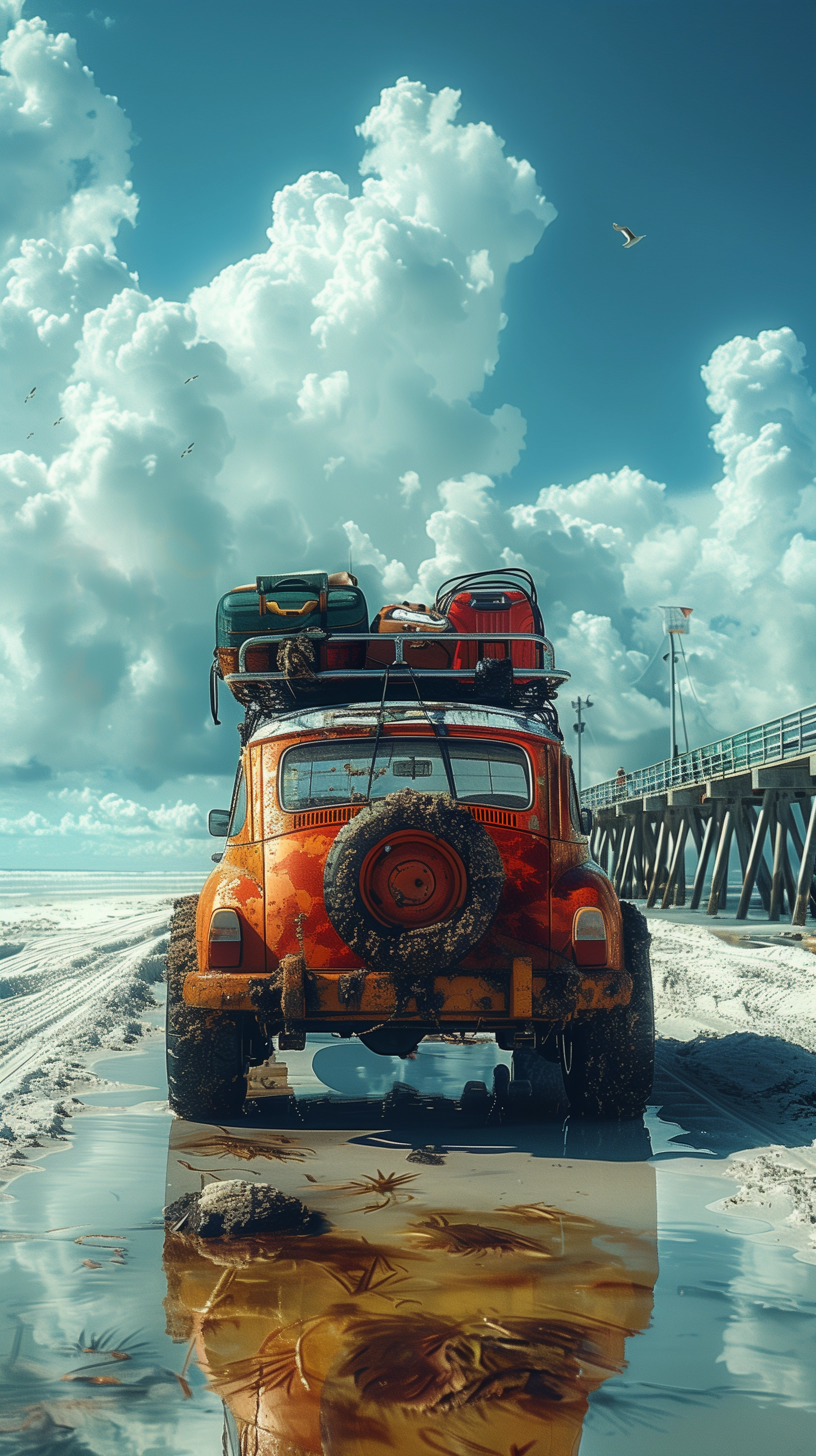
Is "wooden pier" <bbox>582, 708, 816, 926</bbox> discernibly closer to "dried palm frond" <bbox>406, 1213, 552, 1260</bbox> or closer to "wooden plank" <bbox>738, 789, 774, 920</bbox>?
"wooden plank" <bbox>738, 789, 774, 920</bbox>

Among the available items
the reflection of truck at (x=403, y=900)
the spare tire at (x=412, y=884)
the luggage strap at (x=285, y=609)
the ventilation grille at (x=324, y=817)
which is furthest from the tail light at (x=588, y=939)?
the luggage strap at (x=285, y=609)

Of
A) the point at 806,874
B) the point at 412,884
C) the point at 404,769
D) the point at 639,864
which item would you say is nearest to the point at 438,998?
the point at 412,884

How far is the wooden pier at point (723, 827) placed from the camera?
25688mm

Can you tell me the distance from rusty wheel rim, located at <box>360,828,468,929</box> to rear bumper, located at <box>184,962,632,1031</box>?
1.07ft

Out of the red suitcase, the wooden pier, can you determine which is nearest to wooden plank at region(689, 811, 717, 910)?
the wooden pier

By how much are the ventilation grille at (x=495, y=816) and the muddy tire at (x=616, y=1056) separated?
0.97m

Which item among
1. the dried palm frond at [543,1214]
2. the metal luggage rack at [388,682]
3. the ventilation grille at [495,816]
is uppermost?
the metal luggage rack at [388,682]

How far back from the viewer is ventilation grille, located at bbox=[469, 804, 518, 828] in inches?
218

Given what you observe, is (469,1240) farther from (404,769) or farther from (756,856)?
(756,856)

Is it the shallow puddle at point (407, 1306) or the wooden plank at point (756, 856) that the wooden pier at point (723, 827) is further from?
the shallow puddle at point (407, 1306)

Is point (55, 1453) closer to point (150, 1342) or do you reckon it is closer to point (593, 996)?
A: point (150, 1342)

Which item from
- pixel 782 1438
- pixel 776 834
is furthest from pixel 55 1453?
pixel 776 834

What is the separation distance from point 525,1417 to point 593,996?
9.13 ft

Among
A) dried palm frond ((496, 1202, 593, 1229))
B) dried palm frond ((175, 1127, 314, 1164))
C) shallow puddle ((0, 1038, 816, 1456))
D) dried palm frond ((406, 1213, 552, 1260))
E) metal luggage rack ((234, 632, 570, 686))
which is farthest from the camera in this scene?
metal luggage rack ((234, 632, 570, 686))
